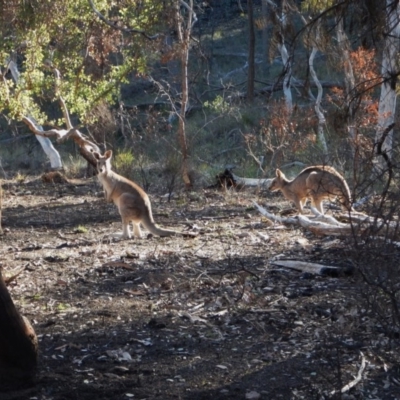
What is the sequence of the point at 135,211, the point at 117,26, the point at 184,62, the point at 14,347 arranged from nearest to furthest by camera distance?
the point at 14,347
the point at 135,211
the point at 117,26
the point at 184,62

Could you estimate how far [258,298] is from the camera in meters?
8.80

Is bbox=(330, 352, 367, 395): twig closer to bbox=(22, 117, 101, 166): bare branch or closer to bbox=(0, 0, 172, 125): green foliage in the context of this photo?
bbox=(0, 0, 172, 125): green foliage

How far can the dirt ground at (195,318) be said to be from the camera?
6473 mm

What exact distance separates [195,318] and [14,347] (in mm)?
2348

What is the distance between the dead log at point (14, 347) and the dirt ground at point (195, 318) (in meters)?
0.11

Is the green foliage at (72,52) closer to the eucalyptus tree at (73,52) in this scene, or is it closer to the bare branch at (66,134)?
the eucalyptus tree at (73,52)

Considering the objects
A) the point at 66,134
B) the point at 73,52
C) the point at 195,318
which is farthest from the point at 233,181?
the point at 195,318

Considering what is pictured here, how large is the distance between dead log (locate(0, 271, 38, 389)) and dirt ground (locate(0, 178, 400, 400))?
4.2 inches

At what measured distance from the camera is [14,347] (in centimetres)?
623

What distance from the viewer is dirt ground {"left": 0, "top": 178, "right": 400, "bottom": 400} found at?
6.47 meters

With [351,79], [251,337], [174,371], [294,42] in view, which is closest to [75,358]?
[174,371]

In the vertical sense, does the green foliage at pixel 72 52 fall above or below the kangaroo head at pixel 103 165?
above

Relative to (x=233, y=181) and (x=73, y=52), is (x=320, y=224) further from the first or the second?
(x=73, y=52)

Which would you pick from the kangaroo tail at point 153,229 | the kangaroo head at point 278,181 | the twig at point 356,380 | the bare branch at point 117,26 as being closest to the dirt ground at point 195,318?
the twig at point 356,380
